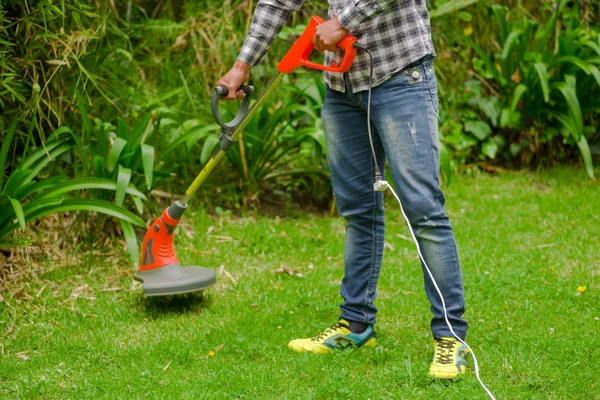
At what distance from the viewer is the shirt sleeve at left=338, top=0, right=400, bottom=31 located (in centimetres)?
242

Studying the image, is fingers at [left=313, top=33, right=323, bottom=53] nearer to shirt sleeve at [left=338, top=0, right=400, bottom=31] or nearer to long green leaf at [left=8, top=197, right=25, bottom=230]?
shirt sleeve at [left=338, top=0, right=400, bottom=31]

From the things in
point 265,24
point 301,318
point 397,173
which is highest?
point 265,24

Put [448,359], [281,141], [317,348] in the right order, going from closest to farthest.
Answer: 1. [448,359]
2. [317,348]
3. [281,141]

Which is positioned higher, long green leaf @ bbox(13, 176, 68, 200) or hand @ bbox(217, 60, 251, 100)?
hand @ bbox(217, 60, 251, 100)

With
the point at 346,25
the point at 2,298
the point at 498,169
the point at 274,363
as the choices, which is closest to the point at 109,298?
the point at 2,298

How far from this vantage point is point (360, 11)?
2.43m

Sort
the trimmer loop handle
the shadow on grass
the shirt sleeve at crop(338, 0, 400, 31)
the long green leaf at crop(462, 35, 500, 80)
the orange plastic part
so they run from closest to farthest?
the shirt sleeve at crop(338, 0, 400, 31) < the trimmer loop handle < the orange plastic part < the shadow on grass < the long green leaf at crop(462, 35, 500, 80)

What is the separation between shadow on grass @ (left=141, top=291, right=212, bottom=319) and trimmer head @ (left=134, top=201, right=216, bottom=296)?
0.15m

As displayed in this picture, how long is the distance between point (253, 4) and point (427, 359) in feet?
9.84

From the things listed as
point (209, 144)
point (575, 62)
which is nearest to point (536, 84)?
point (575, 62)

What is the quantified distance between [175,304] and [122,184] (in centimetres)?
61

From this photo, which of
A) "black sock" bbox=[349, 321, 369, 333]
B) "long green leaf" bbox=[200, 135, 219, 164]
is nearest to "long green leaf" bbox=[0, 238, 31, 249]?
"long green leaf" bbox=[200, 135, 219, 164]

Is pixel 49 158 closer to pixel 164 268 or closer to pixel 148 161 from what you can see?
pixel 148 161

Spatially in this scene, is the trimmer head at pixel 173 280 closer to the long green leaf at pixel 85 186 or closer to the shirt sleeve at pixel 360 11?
the long green leaf at pixel 85 186
